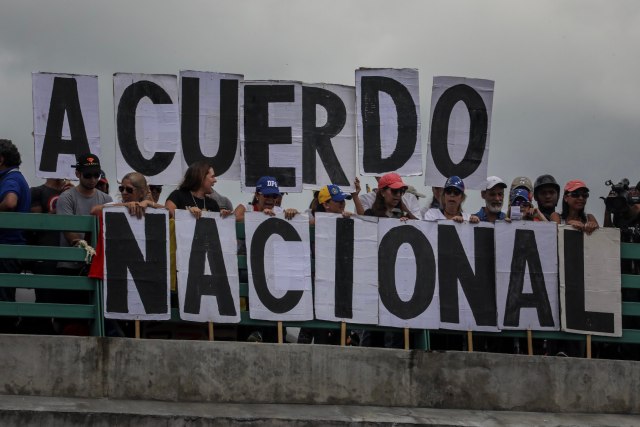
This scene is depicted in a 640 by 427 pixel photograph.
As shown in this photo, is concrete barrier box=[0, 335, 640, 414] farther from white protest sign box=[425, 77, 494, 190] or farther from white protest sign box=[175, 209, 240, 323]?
white protest sign box=[425, 77, 494, 190]

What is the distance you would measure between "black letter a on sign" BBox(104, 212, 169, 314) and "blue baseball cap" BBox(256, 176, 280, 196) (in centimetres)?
119

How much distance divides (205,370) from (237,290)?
0.99 meters

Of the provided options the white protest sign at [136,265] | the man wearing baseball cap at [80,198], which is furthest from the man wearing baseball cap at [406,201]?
the man wearing baseball cap at [80,198]

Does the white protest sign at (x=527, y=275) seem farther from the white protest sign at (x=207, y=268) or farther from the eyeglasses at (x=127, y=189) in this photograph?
the eyeglasses at (x=127, y=189)

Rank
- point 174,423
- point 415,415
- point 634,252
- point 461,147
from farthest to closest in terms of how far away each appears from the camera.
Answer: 1. point 461,147
2. point 634,252
3. point 415,415
4. point 174,423

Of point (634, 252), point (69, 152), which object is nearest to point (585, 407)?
point (634, 252)

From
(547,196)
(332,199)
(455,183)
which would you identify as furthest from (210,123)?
(547,196)

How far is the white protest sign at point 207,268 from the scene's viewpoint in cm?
1414

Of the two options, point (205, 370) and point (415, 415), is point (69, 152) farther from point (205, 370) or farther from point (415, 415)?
point (415, 415)

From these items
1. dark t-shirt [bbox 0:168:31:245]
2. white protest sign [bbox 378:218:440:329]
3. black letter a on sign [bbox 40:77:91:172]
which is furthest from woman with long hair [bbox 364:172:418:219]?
dark t-shirt [bbox 0:168:31:245]

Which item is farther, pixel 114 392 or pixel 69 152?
pixel 69 152

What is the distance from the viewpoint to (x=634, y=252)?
15.3m

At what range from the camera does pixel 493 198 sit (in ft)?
51.9

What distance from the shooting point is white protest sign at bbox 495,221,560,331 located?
1491cm
